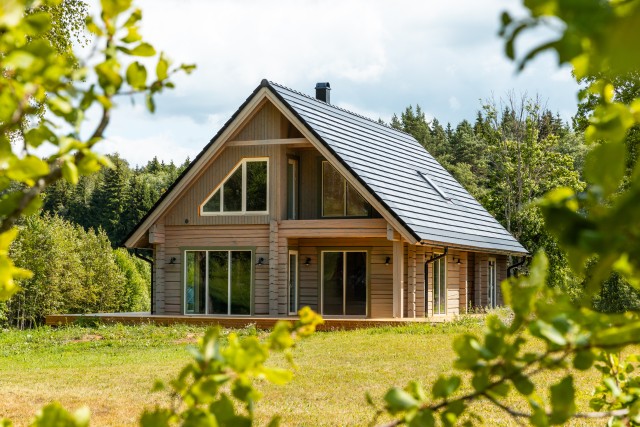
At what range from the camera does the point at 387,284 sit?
19859 millimetres

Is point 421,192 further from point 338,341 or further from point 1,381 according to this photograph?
point 1,381

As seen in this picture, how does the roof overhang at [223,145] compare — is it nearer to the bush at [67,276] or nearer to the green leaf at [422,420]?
the bush at [67,276]

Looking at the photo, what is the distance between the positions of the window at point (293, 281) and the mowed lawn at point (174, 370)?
9.90ft

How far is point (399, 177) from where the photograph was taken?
21.3 metres

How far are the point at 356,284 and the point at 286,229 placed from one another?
2.13 metres

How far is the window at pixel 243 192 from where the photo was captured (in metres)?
20.1

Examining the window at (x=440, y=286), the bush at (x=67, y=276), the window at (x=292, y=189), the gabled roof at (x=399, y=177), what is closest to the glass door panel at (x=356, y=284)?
the window at (x=292, y=189)

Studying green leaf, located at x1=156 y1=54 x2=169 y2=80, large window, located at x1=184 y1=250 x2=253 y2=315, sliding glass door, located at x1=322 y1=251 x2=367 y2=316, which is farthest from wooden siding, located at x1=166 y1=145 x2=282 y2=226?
green leaf, located at x1=156 y1=54 x2=169 y2=80

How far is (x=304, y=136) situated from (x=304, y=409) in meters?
12.0

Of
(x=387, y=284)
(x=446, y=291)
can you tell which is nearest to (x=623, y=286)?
(x=446, y=291)

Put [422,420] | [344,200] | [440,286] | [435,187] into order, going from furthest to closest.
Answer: [435,187], [440,286], [344,200], [422,420]

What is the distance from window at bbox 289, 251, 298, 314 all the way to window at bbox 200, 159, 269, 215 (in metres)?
1.37

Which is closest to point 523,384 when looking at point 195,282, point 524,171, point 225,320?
point 225,320

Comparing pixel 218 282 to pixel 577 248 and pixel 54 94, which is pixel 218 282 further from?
pixel 577 248
